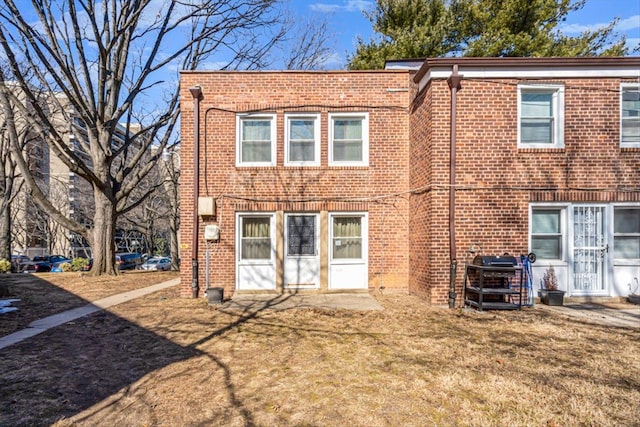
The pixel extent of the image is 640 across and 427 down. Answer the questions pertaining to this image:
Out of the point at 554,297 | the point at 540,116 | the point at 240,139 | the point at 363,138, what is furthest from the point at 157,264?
the point at 540,116

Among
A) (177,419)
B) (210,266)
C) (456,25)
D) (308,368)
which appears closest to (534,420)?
(308,368)

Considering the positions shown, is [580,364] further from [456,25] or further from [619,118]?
[456,25]

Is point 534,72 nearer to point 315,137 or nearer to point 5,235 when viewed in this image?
point 315,137

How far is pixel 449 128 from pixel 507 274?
340 cm

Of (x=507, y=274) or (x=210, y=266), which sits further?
(x=210, y=266)

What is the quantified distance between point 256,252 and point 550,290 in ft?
23.4

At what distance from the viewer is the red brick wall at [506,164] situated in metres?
7.76

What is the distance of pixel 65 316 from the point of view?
719 cm

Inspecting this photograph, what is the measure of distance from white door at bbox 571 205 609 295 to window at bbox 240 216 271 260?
748 centimetres

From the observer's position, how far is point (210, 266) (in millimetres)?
8945

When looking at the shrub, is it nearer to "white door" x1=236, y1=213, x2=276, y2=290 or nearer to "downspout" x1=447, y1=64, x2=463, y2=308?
"white door" x1=236, y1=213, x2=276, y2=290

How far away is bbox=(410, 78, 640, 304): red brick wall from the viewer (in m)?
7.76

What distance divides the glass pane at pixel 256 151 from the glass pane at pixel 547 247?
6916 millimetres

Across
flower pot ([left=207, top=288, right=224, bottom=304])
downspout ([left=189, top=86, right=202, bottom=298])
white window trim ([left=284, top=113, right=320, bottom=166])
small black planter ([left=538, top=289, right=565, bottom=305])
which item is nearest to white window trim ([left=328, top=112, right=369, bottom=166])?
white window trim ([left=284, top=113, right=320, bottom=166])
